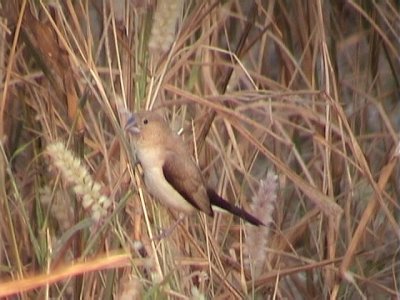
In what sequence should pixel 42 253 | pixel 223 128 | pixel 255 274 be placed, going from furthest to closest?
1. pixel 223 128
2. pixel 255 274
3. pixel 42 253

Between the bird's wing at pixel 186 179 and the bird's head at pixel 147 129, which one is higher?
the bird's head at pixel 147 129

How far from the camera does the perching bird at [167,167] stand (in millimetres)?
1474

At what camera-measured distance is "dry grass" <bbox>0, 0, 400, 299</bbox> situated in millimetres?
1501

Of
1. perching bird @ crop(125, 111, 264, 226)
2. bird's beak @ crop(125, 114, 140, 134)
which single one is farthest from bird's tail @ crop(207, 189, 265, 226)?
bird's beak @ crop(125, 114, 140, 134)

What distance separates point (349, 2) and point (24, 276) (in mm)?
624

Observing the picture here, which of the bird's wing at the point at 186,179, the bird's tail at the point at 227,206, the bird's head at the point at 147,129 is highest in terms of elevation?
the bird's head at the point at 147,129

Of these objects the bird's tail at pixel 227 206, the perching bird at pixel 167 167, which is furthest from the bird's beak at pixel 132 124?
the bird's tail at pixel 227 206

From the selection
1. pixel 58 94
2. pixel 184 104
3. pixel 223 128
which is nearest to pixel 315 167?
pixel 223 128

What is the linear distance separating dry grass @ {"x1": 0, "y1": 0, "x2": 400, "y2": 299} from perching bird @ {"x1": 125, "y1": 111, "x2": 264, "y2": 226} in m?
0.02

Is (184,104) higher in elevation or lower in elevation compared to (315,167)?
higher

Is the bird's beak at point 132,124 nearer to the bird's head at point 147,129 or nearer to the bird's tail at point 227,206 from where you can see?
the bird's head at point 147,129

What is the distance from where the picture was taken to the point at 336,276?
1643 millimetres

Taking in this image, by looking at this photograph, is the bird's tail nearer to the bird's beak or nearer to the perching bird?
the perching bird

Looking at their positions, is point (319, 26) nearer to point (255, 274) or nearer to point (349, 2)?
point (349, 2)
